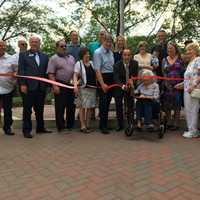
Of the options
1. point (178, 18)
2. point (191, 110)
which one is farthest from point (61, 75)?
point (178, 18)

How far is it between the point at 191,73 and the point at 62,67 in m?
2.55

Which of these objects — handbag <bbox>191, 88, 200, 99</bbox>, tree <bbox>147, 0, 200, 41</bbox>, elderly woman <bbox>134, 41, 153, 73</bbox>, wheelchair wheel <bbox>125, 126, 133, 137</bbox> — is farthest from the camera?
tree <bbox>147, 0, 200, 41</bbox>

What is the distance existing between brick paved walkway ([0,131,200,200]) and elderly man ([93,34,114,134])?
2.04 ft

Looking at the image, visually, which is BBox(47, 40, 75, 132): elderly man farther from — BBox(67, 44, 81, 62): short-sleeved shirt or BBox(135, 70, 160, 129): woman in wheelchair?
BBox(135, 70, 160, 129): woman in wheelchair

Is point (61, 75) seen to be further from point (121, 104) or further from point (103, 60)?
point (121, 104)

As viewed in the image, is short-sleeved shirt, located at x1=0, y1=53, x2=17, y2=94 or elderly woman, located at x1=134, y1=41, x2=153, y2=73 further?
elderly woman, located at x1=134, y1=41, x2=153, y2=73

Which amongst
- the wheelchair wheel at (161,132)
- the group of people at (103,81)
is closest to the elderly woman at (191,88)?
the group of people at (103,81)

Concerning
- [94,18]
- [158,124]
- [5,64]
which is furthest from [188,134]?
[94,18]

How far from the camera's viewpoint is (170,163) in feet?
19.3

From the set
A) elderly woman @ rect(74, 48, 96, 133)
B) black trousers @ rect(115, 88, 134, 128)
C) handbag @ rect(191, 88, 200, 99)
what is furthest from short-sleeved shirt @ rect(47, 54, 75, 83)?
handbag @ rect(191, 88, 200, 99)

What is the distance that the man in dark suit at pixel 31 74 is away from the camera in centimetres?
777

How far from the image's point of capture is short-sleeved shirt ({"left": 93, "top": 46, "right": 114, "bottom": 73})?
8.04 metres

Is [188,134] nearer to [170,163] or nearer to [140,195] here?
[170,163]

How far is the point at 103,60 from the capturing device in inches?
320
